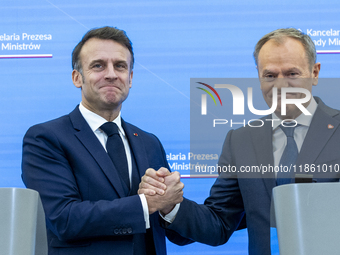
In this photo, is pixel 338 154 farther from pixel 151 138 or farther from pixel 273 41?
pixel 151 138

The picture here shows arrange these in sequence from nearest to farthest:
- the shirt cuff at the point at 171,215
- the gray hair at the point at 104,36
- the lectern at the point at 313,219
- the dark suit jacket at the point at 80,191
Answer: the lectern at the point at 313,219, the dark suit jacket at the point at 80,191, the shirt cuff at the point at 171,215, the gray hair at the point at 104,36

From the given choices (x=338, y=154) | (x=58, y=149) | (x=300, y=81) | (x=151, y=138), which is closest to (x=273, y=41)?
(x=300, y=81)

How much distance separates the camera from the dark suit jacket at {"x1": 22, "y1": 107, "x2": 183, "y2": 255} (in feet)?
5.99

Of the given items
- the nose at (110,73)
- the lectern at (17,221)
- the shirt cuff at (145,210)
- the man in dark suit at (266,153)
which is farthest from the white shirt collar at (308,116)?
the lectern at (17,221)

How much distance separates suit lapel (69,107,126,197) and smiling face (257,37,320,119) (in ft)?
2.51

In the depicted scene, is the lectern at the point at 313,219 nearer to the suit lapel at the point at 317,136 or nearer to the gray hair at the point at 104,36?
the suit lapel at the point at 317,136

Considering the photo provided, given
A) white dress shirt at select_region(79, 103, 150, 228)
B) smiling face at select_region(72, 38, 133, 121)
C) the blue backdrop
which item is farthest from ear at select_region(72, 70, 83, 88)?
the blue backdrop

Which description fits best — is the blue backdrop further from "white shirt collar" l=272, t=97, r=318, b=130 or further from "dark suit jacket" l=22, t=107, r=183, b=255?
"white shirt collar" l=272, t=97, r=318, b=130

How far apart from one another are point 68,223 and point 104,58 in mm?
903

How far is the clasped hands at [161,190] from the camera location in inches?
76.7

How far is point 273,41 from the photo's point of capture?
2.19 m

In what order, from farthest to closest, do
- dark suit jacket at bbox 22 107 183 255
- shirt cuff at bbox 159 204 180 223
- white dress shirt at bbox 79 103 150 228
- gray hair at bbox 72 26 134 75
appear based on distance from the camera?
gray hair at bbox 72 26 134 75 < white dress shirt at bbox 79 103 150 228 < shirt cuff at bbox 159 204 180 223 < dark suit jacket at bbox 22 107 183 255

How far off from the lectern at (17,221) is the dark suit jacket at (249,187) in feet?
3.21

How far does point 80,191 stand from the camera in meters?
1.96
